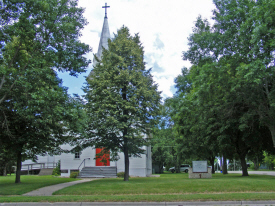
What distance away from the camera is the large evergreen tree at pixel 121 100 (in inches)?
697

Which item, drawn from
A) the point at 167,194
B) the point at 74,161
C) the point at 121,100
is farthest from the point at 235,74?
the point at 74,161

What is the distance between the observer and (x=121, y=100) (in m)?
17.9

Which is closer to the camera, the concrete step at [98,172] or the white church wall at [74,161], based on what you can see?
the concrete step at [98,172]

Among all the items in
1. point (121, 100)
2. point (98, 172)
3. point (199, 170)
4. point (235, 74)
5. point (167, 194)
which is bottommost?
point (98, 172)

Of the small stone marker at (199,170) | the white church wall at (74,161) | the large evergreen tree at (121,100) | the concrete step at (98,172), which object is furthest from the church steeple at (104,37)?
the small stone marker at (199,170)

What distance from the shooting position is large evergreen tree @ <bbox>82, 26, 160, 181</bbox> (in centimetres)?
1770

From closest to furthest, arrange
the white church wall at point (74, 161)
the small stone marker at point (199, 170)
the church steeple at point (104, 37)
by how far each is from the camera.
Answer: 1. the small stone marker at point (199, 170)
2. the white church wall at point (74, 161)
3. the church steeple at point (104, 37)

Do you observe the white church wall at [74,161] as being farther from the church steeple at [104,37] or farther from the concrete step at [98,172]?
the church steeple at [104,37]

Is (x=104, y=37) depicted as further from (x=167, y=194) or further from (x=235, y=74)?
(x=167, y=194)

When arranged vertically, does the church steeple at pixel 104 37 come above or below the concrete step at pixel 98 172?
above

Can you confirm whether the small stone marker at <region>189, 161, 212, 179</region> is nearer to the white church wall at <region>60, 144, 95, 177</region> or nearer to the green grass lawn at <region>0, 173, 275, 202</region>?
the green grass lawn at <region>0, 173, 275, 202</region>

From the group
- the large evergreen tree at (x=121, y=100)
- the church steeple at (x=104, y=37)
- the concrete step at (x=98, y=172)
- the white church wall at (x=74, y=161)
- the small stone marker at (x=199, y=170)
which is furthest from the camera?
the church steeple at (x=104, y=37)

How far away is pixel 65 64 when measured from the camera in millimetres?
15180

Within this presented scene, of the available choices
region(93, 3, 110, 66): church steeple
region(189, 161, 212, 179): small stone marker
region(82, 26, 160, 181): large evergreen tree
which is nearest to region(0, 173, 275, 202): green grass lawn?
region(82, 26, 160, 181): large evergreen tree
